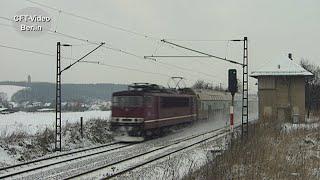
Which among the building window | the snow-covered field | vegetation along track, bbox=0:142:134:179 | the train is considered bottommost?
vegetation along track, bbox=0:142:134:179

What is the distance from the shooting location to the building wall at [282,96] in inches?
1852

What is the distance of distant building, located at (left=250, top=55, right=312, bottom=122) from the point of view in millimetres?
47031

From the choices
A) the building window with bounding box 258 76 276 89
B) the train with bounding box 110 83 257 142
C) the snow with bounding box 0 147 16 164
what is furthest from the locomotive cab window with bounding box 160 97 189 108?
the building window with bounding box 258 76 276 89

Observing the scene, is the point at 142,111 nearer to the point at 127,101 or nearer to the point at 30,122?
the point at 127,101

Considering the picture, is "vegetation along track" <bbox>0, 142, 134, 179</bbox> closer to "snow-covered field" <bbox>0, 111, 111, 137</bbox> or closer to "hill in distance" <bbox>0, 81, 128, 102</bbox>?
Result: "snow-covered field" <bbox>0, 111, 111, 137</bbox>

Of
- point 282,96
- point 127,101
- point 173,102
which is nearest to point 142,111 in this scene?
point 127,101

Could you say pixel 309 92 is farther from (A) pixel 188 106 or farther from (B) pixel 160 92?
(B) pixel 160 92

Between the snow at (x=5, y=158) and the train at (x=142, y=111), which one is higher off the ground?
the train at (x=142, y=111)

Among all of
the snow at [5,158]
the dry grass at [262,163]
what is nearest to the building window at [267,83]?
the dry grass at [262,163]

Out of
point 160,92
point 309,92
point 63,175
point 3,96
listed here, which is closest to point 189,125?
point 160,92

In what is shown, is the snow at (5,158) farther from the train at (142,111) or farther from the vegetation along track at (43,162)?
the train at (142,111)

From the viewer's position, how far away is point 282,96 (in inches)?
1873

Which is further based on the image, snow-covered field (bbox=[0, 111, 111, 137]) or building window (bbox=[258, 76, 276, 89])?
building window (bbox=[258, 76, 276, 89])

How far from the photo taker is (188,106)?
37750mm
